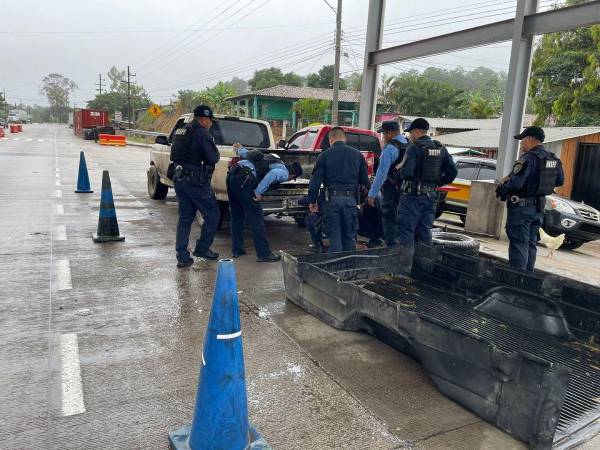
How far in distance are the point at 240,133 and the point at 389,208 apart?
3558mm

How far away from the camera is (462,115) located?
4338cm

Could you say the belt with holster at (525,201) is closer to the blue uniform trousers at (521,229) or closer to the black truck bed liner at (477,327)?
the blue uniform trousers at (521,229)

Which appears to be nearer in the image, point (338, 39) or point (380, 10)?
point (380, 10)

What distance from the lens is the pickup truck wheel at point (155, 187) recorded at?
10711 millimetres

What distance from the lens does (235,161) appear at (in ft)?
21.1

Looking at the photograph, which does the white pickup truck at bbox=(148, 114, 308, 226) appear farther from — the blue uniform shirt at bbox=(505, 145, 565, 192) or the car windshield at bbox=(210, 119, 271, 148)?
the blue uniform shirt at bbox=(505, 145, 565, 192)

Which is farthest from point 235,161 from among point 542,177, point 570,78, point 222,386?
point 570,78

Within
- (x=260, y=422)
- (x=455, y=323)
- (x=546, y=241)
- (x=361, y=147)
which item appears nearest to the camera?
(x=260, y=422)

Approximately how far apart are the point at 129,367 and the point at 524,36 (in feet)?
25.7

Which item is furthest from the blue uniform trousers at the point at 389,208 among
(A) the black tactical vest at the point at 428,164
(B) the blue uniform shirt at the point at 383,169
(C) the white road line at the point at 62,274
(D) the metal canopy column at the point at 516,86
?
(C) the white road line at the point at 62,274

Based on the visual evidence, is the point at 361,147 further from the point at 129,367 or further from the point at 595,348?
the point at 129,367

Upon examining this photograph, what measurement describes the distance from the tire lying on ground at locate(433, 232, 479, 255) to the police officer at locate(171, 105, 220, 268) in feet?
9.70

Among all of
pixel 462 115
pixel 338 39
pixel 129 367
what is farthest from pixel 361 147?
pixel 462 115

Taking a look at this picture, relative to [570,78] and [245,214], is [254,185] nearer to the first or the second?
[245,214]
